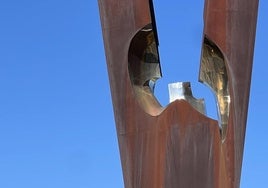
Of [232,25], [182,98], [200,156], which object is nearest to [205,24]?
[232,25]

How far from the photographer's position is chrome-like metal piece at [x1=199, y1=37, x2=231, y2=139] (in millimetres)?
8977

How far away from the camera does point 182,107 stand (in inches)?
339

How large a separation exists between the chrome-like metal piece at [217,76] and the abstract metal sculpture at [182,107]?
14 mm

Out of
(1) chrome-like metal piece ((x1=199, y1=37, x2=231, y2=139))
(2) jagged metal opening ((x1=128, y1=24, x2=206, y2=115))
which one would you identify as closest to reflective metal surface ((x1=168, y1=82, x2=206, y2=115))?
(2) jagged metal opening ((x1=128, y1=24, x2=206, y2=115))

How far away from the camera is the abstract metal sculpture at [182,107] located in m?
8.50

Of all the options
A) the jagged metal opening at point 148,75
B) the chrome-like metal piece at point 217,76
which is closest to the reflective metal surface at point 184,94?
the jagged metal opening at point 148,75

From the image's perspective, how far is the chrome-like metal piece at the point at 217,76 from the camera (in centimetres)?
898

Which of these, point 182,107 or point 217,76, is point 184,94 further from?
point 217,76

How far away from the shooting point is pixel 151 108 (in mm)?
8961

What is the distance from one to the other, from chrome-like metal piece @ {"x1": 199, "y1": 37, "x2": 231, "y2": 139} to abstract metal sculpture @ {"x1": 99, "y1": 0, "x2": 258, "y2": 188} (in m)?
0.01

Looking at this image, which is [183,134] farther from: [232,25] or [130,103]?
[232,25]

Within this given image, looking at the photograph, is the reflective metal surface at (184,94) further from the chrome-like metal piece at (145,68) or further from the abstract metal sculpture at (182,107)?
the chrome-like metal piece at (145,68)

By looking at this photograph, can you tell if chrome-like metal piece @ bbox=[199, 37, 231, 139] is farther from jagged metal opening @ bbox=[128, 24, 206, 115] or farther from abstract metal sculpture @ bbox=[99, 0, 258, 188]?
jagged metal opening @ bbox=[128, 24, 206, 115]

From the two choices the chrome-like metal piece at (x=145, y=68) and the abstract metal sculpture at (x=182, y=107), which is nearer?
the abstract metal sculpture at (x=182, y=107)
